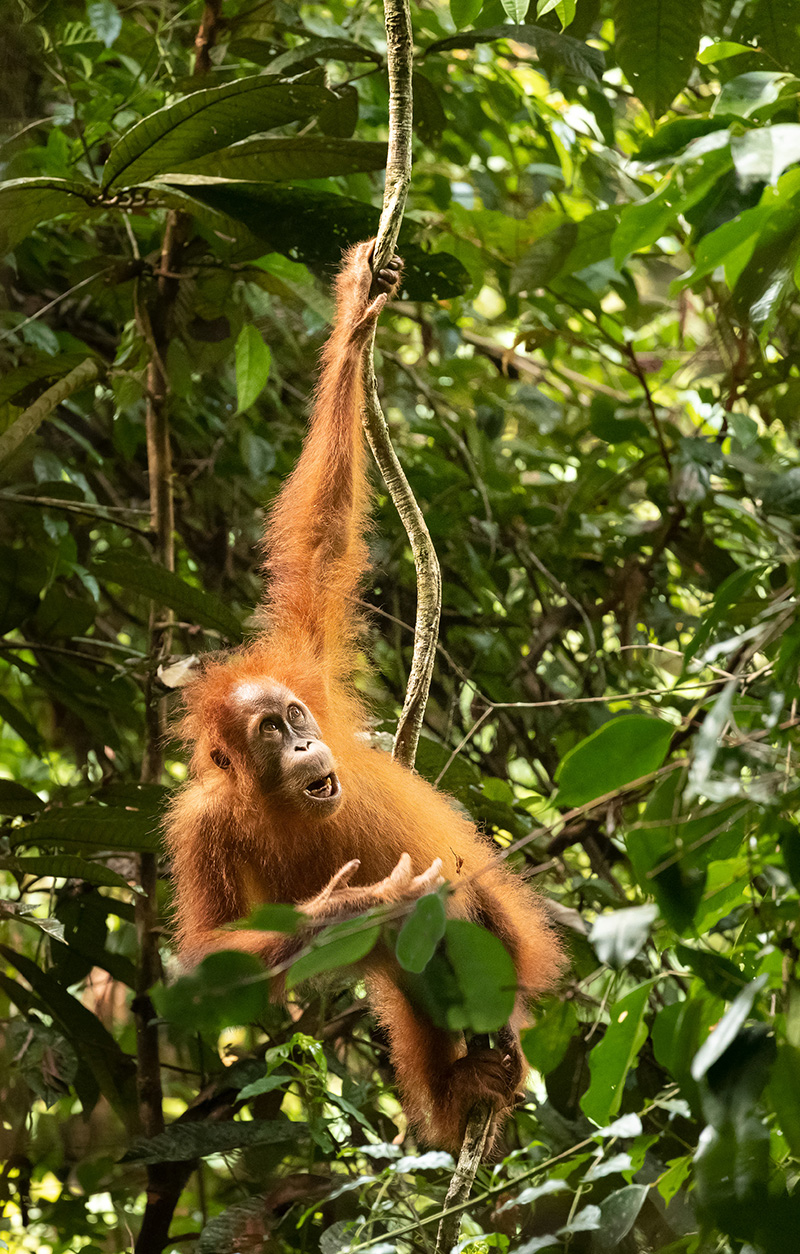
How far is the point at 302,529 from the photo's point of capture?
8.12 feet

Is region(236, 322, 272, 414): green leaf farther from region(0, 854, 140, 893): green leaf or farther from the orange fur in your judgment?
region(0, 854, 140, 893): green leaf

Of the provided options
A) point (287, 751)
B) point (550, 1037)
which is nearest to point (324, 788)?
point (287, 751)

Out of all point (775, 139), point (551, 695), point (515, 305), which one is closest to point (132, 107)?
point (515, 305)

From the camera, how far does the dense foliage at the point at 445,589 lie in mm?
1010

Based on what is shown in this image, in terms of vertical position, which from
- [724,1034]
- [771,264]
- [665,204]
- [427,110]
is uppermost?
[427,110]

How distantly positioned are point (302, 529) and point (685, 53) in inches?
49.8

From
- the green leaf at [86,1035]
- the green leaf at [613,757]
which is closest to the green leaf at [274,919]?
the green leaf at [613,757]

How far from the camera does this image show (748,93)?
1.06 m

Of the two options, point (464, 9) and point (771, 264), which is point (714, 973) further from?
point (464, 9)

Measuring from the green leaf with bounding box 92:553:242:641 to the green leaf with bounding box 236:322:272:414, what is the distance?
62 cm

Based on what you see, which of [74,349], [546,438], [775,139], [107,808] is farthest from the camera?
[546,438]

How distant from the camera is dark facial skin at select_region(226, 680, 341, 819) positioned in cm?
208

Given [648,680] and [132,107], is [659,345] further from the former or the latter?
[132,107]

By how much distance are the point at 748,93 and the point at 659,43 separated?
134cm
